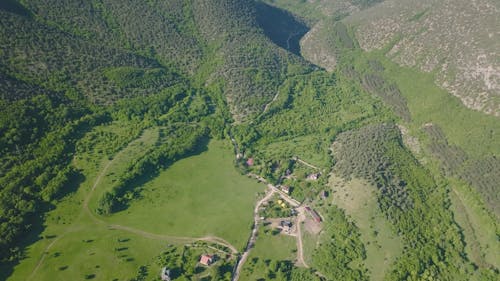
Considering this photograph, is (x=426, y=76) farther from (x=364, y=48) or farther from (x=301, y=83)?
(x=301, y=83)

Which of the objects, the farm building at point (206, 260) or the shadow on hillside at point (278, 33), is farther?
the shadow on hillside at point (278, 33)

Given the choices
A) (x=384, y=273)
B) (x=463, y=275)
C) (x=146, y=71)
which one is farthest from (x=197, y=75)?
(x=463, y=275)

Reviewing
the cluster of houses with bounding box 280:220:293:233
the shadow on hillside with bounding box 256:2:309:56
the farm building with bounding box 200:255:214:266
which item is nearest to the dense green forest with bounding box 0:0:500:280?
the farm building with bounding box 200:255:214:266

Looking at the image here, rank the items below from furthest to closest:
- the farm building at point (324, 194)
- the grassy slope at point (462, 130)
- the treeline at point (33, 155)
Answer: the farm building at point (324, 194)
the grassy slope at point (462, 130)
the treeline at point (33, 155)

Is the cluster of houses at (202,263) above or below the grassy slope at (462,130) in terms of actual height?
above

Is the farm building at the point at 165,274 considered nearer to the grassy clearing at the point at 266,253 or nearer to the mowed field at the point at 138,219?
the mowed field at the point at 138,219

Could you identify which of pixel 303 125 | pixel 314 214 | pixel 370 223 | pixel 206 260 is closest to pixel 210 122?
pixel 303 125

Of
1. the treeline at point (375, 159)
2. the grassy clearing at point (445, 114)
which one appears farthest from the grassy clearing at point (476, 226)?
the grassy clearing at point (445, 114)
